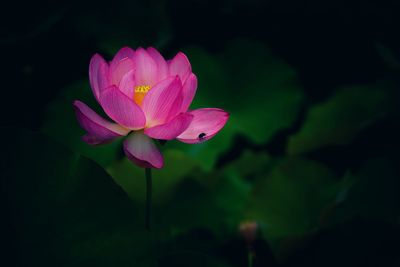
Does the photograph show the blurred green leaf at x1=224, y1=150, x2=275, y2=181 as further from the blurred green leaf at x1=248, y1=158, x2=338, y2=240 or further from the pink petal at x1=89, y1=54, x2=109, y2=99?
the pink petal at x1=89, y1=54, x2=109, y2=99

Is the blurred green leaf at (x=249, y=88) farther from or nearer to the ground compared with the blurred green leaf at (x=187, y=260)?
farther from the ground

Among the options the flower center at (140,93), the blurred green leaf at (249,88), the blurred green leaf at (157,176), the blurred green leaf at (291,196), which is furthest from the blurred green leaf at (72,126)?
the flower center at (140,93)

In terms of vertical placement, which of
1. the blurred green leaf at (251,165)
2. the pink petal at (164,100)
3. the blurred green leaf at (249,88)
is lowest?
the pink petal at (164,100)

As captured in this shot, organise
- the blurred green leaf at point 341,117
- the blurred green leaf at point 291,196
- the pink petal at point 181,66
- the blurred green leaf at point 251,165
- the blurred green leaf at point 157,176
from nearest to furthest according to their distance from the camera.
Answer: the pink petal at point 181,66 → the blurred green leaf at point 157,176 → the blurred green leaf at point 291,196 → the blurred green leaf at point 341,117 → the blurred green leaf at point 251,165

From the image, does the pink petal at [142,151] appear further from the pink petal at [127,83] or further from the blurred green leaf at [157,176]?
the blurred green leaf at [157,176]

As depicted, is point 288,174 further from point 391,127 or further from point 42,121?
point 42,121

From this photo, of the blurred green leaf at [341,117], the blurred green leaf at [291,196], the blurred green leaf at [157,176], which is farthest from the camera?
the blurred green leaf at [341,117]

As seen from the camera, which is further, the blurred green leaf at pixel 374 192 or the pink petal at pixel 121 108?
the blurred green leaf at pixel 374 192

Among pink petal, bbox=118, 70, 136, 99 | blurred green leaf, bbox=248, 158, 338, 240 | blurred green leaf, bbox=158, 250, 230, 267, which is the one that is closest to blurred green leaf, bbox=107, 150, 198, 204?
blurred green leaf, bbox=248, 158, 338, 240
